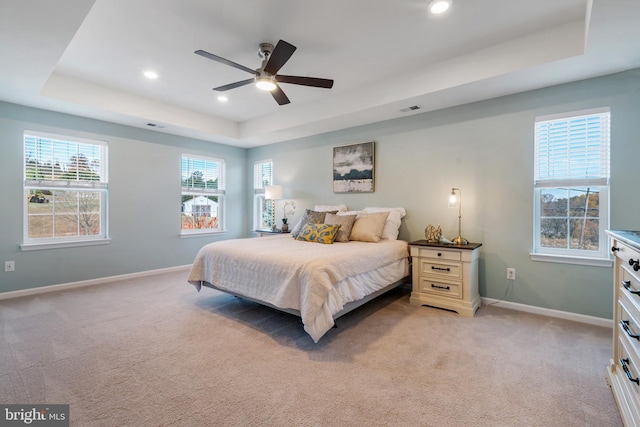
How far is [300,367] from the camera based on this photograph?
208 centimetres

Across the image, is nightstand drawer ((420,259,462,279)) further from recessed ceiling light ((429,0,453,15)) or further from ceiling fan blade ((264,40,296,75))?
ceiling fan blade ((264,40,296,75))

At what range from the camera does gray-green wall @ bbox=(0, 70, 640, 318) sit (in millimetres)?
2848

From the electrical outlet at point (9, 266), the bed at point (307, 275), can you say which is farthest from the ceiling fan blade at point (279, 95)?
the electrical outlet at point (9, 266)

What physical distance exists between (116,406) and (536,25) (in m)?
4.15

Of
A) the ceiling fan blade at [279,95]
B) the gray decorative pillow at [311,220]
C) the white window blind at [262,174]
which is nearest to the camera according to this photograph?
→ the ceiling fan blade at [279,95]


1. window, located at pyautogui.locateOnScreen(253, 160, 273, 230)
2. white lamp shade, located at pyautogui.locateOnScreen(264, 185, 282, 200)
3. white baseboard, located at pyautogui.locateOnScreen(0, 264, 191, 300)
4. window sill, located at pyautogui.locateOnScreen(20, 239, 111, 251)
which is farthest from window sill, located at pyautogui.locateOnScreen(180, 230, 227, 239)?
white lamp shade, located at pyautogui.locateOnScreen(264, 185, 282, 200)

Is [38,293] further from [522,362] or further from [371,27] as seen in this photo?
[522,362]

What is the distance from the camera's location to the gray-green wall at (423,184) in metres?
2.85

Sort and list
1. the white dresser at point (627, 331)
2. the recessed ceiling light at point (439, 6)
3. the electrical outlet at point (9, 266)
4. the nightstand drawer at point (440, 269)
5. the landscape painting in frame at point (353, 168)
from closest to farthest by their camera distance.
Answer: the white dresser at point (627, 331), the recessed ceiling light at point (439, 6), the nightstand drawer at point (440, 269), the electrical outlet at point (9, 266), the landscape painting in frame at point (353, 168)

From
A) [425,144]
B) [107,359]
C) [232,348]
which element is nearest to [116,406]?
[107,359]

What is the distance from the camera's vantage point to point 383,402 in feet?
5.61

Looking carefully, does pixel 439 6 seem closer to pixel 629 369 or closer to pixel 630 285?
pixel 630 285

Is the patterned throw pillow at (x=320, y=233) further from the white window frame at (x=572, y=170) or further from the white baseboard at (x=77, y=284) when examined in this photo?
the white baseboard at (x=77, y=284)

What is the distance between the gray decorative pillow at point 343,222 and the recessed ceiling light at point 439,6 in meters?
2.34
